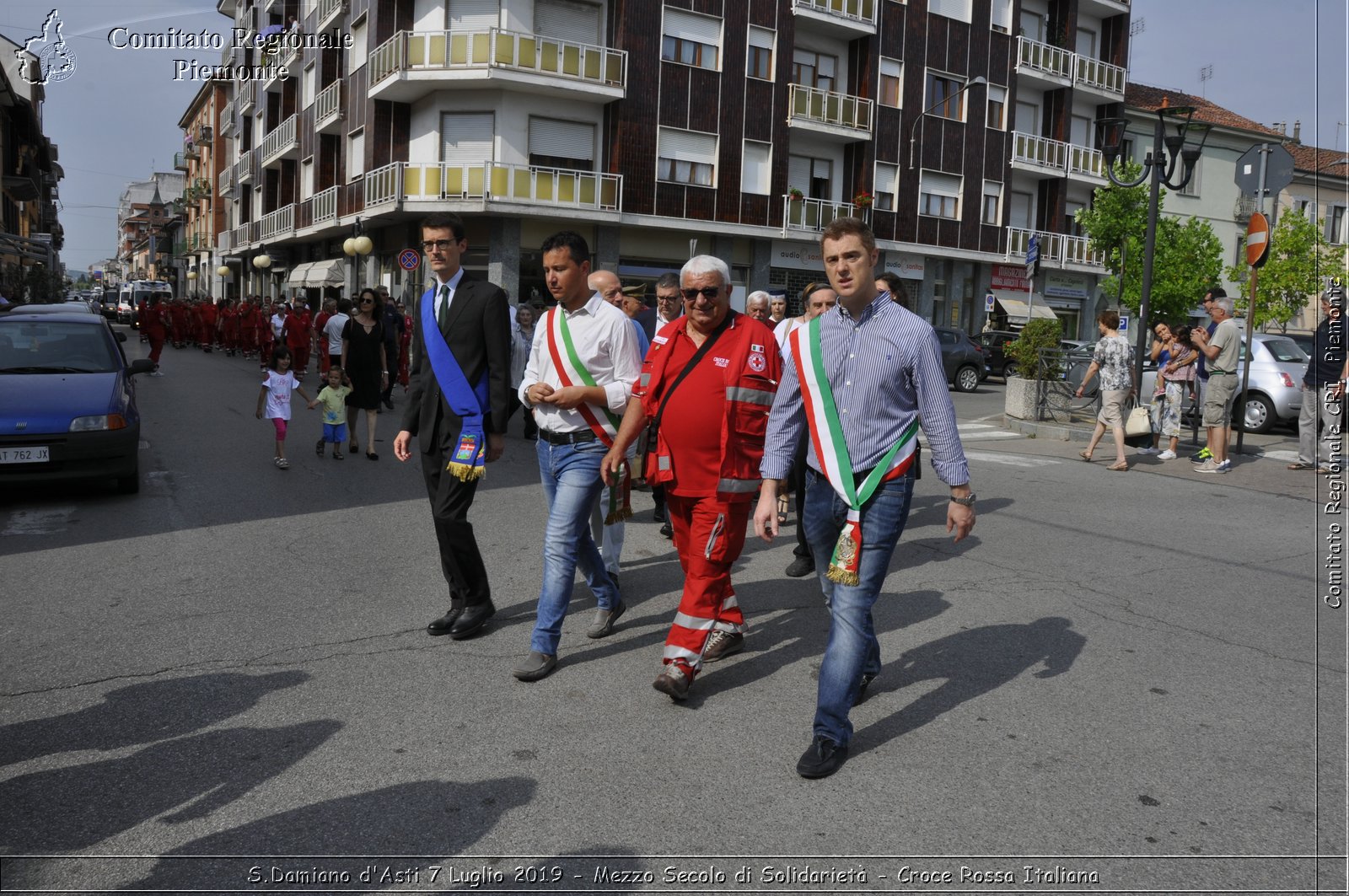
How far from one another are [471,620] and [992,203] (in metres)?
35.2

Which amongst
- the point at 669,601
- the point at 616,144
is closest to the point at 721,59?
the point at 616,144

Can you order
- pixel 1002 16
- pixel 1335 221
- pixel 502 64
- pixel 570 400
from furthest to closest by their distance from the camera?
pixel 1335 221
pixel 1002 16
pixel 502 64
pixel 570 400

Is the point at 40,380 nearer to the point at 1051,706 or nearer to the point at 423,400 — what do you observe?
the point at 423,400

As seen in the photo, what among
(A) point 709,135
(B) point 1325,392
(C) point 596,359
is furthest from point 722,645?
(A) point 709,135

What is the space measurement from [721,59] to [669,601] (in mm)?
26570

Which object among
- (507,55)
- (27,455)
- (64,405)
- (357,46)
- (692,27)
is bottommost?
(27,455)

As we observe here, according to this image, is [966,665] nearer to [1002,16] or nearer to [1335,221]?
[1002,16]

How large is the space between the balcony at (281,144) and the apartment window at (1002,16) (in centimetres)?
2529

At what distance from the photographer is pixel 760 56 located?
101 feet

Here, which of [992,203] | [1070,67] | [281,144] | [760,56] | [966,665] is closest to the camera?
[966,665]

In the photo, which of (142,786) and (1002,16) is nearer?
(142,786)

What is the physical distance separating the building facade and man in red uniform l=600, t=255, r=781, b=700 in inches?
907

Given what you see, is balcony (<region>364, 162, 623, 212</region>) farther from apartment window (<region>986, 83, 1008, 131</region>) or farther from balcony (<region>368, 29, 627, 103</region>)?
apartment window (<region>986, 83, 1008, 131</region>)

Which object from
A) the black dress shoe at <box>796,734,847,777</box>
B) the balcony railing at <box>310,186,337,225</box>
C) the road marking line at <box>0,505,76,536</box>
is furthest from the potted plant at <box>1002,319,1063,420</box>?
the balcony railing at <box>310,186,337,225</box>
